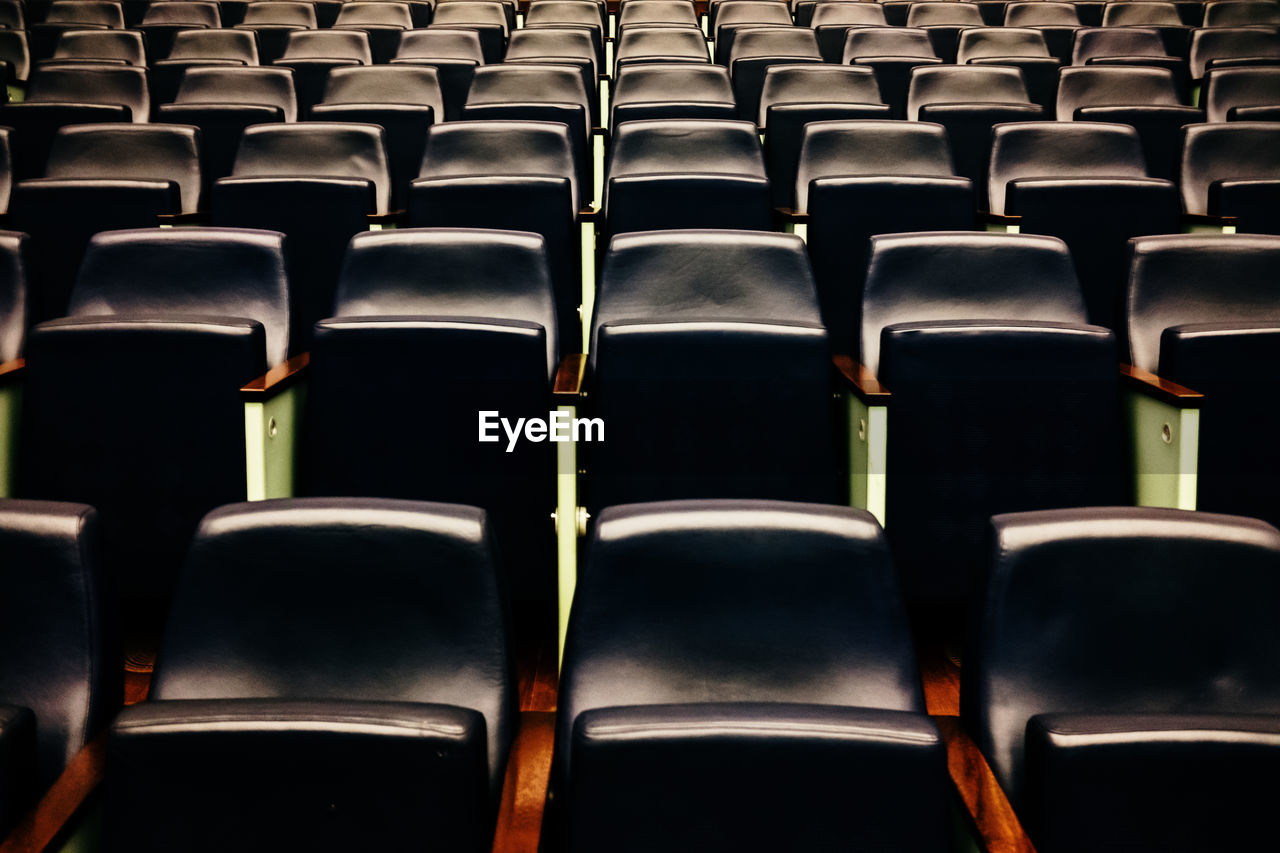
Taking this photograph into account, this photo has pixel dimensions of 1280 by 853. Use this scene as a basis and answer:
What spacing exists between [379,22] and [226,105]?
476mm

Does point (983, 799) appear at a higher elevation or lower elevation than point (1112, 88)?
lower

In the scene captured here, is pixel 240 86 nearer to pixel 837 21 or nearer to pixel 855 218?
pixel 855 218

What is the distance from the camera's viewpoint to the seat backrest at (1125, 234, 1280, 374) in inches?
19.1

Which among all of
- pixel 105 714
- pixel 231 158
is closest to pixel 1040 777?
pixel 105 714

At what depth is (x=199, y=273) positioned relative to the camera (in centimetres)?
49

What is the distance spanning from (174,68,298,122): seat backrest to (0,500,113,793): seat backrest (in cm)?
67

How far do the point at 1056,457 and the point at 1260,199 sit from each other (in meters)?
0.30

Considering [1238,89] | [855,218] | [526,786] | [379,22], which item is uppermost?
[379,22]

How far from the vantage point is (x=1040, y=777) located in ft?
0.74

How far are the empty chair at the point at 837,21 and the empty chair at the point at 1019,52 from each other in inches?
4.5

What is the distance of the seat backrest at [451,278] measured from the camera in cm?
48

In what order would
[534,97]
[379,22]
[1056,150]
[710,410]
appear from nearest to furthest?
[710,410] → [1056,150] → [534,97] → [379,22]

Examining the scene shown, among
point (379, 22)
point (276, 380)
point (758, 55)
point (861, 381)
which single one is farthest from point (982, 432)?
point (379, 22)

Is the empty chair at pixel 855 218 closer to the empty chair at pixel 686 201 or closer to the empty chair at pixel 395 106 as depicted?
the empty chair at pixel 686 201
